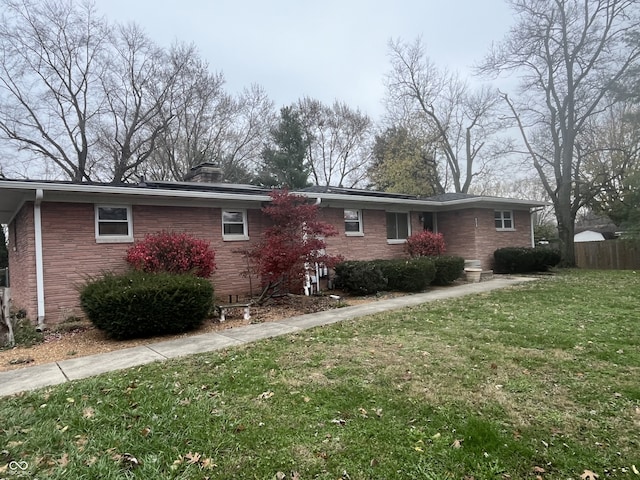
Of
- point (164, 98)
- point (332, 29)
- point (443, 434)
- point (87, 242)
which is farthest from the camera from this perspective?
point (164, 98)

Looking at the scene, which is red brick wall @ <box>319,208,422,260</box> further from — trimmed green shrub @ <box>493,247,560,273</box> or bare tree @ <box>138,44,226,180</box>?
bare tree @ <box>138,44,226,180</box>

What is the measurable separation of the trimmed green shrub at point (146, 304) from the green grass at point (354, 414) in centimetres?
199

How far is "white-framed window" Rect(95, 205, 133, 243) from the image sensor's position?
9086mm

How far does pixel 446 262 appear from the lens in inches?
509

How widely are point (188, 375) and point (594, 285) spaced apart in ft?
38.7

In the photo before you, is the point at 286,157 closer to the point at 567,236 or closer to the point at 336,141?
the point at 336,141

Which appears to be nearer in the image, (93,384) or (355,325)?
(93,384)

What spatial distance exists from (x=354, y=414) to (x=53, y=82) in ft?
80.9

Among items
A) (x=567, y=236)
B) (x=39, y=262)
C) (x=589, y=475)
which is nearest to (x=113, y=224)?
(x=39, y=262)

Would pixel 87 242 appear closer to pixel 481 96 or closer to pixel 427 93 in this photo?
pixel 427 93

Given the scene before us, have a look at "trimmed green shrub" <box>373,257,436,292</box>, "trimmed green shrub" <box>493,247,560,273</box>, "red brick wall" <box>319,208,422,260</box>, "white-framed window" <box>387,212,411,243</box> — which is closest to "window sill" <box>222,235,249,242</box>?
"red brick wall" <box>319,208,422,260</box>

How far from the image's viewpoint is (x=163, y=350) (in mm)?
5984

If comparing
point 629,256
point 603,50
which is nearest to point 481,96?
point 603,50

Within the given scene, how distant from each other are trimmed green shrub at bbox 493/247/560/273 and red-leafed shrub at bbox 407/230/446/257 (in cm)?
305
